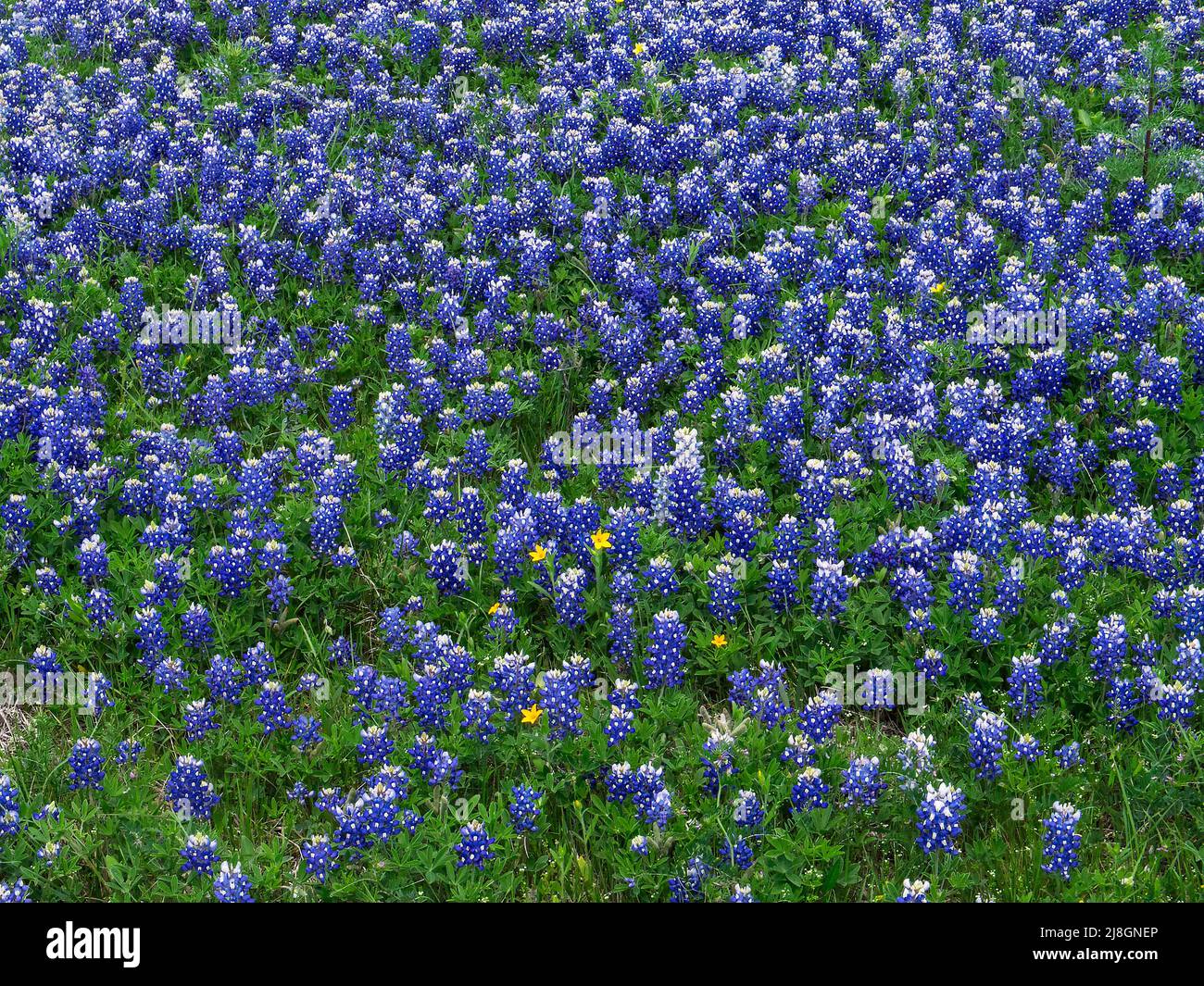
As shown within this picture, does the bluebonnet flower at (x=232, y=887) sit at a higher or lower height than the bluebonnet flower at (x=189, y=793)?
lower

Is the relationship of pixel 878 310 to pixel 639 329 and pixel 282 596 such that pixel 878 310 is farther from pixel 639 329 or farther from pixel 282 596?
pixel 282 596

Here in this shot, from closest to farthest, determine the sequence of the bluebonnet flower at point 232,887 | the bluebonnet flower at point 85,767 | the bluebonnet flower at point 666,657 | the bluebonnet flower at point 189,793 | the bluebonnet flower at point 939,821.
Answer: the bluebonnet flower at point 232,887
the bluebonnet flower at point 939,821
the bluebonnet flower at point 189,793
the bluebonnet flower at point 85,767
the bluebonnet flower at point 666,657

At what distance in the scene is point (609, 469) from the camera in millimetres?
6629

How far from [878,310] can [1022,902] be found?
3913 mm

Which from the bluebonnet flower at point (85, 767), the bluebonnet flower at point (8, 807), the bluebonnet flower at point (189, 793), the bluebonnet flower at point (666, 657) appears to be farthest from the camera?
the bluebonnet flower at point (666, 657)

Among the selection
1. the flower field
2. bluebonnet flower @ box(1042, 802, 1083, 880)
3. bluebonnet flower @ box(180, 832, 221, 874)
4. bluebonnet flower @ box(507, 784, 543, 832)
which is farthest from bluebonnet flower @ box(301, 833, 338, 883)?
bluebonnet flower @ box(1042, 802, 1083, 880)

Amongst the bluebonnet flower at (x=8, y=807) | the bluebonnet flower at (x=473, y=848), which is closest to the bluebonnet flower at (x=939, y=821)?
the bluebonnet flower at (x=473, y=848)

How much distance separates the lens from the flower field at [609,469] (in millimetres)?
5043

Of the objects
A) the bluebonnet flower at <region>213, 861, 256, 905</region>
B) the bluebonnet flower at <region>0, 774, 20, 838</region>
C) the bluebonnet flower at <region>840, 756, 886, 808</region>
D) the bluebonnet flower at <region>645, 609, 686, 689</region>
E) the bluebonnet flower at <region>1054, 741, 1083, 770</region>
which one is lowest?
the bluebonnet flower at <region>213, 861, 256, 905</region>

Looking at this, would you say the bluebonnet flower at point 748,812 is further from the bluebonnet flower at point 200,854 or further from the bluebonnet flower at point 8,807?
the bluebonnet flower at point 8,807

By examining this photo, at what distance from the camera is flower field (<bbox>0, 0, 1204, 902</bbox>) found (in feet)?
16.5

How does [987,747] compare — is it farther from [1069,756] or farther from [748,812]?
[748,812]

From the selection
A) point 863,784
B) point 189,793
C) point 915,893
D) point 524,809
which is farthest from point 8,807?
point 915,893

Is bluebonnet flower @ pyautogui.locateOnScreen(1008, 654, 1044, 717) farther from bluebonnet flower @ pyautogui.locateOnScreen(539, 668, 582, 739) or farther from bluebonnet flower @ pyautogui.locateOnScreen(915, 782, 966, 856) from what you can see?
bluebonnet flower @ pyautogui.locateOnScreen(539, 668, 582, 739)
